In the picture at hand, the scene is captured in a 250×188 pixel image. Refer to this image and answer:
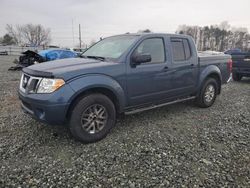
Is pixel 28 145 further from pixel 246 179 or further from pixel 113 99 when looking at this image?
pixel 246 179

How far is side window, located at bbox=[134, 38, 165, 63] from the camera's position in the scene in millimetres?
4367

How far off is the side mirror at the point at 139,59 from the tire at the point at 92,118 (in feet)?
2.74

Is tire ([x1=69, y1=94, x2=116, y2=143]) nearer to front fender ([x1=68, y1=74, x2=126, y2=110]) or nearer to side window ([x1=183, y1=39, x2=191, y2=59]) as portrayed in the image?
front fender ([x1=68, y1=74, x2=126, y2=110])

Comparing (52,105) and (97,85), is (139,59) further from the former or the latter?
(52,105)

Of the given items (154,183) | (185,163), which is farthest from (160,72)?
(154,183)

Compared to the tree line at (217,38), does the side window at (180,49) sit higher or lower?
lower

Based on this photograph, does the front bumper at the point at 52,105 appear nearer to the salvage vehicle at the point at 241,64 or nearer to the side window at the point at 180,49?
the side window at the point at 180,49

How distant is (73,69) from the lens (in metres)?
3.54

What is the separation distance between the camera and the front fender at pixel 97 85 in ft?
11.3

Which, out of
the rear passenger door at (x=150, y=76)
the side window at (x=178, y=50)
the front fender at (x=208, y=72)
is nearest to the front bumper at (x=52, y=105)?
the rear passenger door at (x=150, y=76)

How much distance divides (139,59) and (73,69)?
1.17 meters

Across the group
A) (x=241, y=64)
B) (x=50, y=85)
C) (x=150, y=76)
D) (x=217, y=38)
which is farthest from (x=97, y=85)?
(x=217, y=38)

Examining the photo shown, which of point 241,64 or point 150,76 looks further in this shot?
point 241,64

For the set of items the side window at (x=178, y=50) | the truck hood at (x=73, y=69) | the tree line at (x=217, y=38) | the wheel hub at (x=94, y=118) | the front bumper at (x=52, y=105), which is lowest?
the wheel hub at (x=94, y=118)
